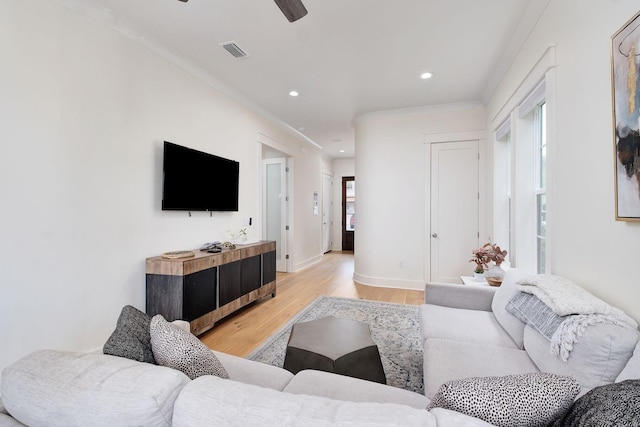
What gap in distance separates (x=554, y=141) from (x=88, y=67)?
11.2 feet

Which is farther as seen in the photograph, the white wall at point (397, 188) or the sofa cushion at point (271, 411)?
the white wall at point (397, 188)

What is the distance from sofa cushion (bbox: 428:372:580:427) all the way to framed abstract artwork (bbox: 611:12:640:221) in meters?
0.96

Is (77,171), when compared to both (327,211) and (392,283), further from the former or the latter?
(327,211)

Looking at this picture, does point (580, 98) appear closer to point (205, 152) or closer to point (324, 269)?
point (205, 152)

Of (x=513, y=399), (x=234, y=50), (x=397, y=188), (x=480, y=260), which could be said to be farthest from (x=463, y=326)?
(x=234, y=50)

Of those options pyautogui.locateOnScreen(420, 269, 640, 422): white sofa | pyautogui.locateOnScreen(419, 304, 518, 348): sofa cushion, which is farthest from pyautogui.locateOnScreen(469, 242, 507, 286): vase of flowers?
pyautogui.locateOnScreen(419, 304, 518, 348): sofa cushion

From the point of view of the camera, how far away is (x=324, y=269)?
5957mm

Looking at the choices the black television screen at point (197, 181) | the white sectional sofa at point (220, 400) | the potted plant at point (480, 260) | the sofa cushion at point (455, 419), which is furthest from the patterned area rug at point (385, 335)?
the black television screen at point (197, 181)

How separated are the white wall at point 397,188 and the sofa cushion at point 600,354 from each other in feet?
10.7

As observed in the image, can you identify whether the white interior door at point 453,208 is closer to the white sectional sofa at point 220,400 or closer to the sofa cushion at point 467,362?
the sofa cushion at point 467,362

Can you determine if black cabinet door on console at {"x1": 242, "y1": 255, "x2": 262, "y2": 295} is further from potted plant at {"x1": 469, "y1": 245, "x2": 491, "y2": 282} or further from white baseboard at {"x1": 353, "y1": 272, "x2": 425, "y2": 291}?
potted plant at {"x1": 469, "y1": 245, "x2": 491, "y2": 282}

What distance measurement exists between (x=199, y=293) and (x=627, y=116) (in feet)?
10.1

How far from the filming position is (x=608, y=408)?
608mm

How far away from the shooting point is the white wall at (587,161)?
1.31m
